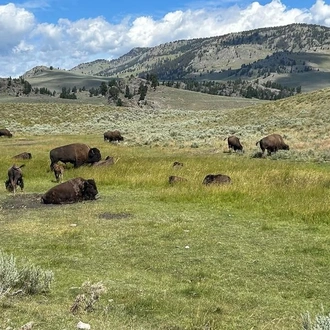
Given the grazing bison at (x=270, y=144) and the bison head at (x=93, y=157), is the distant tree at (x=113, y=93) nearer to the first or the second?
the grazing bison at (x=270, y=144)

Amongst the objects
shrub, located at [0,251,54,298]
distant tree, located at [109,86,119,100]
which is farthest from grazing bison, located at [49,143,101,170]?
distant tree, located at [109,86,119,100]

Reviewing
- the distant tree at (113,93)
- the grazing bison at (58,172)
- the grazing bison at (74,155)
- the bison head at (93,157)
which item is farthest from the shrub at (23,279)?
the distant tree at (113,93)

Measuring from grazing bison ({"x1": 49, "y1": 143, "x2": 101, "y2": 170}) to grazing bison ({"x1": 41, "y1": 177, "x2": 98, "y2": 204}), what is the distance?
7.58 m

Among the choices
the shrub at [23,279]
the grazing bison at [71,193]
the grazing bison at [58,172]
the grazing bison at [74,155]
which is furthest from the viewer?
the grazing bison at [74,155]

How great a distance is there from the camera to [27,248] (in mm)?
10094

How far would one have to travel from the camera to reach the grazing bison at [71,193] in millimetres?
15406

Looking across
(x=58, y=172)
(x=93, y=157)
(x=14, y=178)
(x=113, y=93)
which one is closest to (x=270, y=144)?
(x=93, y=157)

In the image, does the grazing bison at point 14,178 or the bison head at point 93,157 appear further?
the bison head at point 93,157

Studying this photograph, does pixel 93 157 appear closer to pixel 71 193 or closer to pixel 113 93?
pixel 71 193

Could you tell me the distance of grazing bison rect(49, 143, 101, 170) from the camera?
2331 cm

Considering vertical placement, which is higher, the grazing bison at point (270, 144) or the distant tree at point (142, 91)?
the distant tree at point (142, 91)

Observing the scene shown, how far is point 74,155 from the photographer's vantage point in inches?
931

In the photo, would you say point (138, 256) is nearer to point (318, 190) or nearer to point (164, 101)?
point (318, 190)

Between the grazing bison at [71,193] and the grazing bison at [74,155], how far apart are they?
24.9ft
